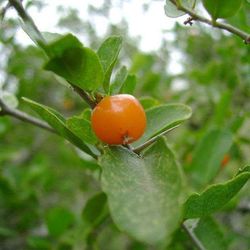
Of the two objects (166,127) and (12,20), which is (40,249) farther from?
(12,20)

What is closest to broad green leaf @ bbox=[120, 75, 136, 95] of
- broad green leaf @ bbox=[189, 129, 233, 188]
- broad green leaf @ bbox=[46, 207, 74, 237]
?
broad green leaf @ bbox=[189, 129, 233, 188]

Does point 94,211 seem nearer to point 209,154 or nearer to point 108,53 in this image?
point 209,154

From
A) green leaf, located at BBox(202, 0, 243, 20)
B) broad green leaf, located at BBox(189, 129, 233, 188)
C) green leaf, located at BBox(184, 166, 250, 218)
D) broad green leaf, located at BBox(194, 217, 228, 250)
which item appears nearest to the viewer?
green leaf, located at BBox(184, 166, 250, 218)

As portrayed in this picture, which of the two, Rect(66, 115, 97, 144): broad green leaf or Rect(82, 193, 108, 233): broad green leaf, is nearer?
Rect(66, 115, 97, 144): broad green leaf

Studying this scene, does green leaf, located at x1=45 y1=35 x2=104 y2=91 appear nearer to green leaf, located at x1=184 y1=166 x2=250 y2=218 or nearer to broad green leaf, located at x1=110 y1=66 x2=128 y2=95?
broad green leaf, located at x1=110 y1=66 x2=128 y2=95

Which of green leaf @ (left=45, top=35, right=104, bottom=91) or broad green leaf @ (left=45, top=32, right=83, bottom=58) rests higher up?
broad green leaf @ (left=45, top=32, right=83, bottom=58)

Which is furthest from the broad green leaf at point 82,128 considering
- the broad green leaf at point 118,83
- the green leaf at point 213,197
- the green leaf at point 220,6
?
the green leaf at point 220,6
